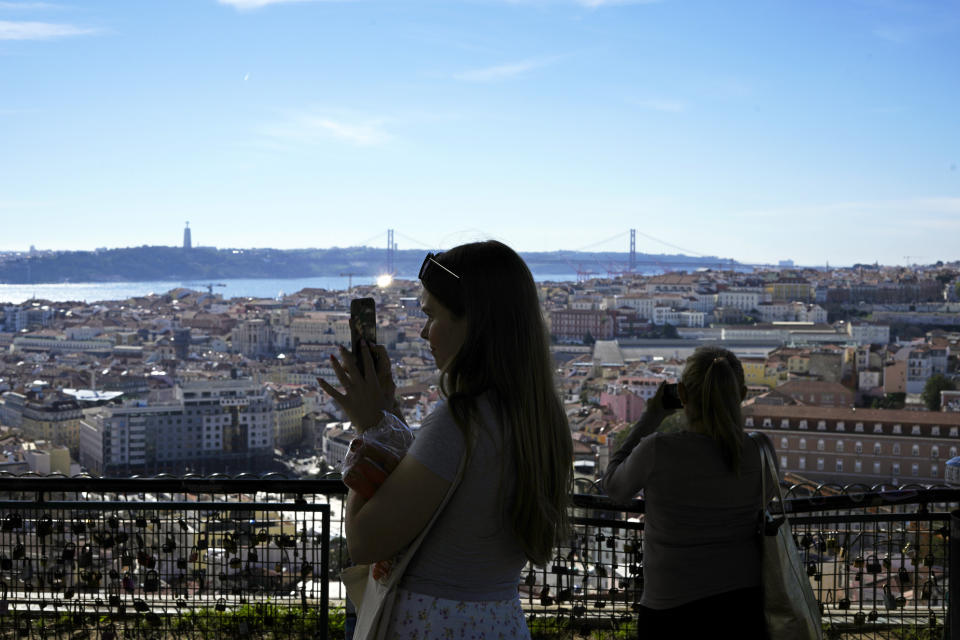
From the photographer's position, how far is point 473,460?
748 millimetres

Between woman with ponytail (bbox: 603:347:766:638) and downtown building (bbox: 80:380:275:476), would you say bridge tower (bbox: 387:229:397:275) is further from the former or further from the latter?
woman with ponytail (bbox: 603:347:766:638)

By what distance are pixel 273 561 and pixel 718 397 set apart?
80 centimetres

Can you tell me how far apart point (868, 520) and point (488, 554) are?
0.97 meters

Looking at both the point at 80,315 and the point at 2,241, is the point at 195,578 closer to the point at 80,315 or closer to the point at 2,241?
the point at 80,315

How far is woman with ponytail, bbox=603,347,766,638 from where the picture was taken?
1.12 m

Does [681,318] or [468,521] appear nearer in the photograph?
[468,521]

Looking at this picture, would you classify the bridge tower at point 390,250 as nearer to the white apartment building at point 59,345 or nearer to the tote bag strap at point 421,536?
the white apartment building at point 59,345

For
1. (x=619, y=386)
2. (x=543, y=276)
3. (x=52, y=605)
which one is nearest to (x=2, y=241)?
(x=543, y=276)

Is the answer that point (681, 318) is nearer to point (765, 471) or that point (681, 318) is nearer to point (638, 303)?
point (638, 303)

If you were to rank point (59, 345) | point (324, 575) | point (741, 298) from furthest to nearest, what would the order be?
point (741, 298)
point (59, 345)
point (324, 575)

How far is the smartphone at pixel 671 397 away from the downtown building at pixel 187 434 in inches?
1048

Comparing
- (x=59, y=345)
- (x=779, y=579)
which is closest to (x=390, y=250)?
(x=59, y=345)

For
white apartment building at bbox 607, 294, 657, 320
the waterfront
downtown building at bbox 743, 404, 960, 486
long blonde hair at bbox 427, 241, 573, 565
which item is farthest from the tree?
the waterfront

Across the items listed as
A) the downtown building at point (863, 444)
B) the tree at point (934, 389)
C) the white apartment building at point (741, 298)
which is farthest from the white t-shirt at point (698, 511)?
the white apartment building at point (741, 298)
